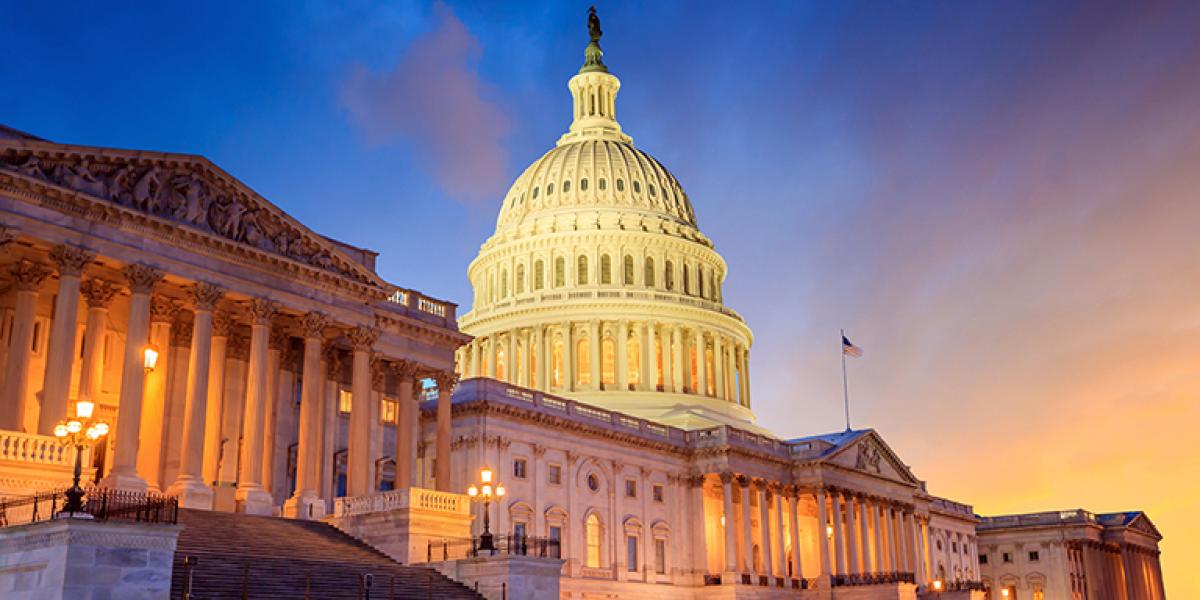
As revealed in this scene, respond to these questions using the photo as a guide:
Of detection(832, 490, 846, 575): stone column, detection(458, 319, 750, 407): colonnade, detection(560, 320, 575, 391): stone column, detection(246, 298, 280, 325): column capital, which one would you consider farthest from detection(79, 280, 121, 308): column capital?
detection(560, 320, 575, 391): stone column

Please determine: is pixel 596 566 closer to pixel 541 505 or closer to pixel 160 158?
pixel 541 505

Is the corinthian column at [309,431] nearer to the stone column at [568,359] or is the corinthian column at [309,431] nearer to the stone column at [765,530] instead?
the stone column at [765,530]

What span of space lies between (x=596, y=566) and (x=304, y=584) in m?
38.5

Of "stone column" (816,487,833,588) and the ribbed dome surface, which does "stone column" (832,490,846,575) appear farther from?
the ribbed dome surface

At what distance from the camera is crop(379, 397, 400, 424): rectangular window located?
5928cm

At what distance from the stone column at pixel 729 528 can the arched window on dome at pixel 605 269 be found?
30.1 metres

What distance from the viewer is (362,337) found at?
51219 mm

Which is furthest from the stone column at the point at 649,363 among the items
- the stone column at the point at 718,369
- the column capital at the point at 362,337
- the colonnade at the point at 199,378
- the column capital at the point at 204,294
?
the column capital at the point at 204,294

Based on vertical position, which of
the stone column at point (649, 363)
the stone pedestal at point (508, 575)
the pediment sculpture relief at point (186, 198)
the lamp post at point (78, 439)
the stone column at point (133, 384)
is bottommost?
the stone pedestal at point (508, 575)

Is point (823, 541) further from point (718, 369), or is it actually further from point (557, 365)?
point (557, 365)

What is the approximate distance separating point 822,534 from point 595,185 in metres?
41.4

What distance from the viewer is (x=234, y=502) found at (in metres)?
48.1

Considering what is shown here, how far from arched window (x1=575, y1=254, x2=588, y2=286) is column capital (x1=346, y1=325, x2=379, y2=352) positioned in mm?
54451

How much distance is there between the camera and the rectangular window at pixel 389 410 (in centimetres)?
5928
